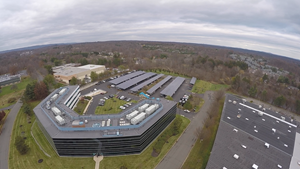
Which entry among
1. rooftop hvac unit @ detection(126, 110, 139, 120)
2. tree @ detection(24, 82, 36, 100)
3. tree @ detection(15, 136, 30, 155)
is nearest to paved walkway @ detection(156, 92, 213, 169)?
rooftop hvac unit @ detection(126, 110, 139, 120)

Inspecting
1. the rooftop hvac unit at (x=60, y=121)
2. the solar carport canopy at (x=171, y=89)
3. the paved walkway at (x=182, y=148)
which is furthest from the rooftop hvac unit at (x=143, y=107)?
the solar carport canopy at (x=171, y=89)

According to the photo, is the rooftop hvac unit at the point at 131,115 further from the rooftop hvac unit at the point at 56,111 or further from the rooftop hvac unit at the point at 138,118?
the rooftop hvac unit at the point at 56,111

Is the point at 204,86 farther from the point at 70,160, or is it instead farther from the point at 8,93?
the point at 8,93

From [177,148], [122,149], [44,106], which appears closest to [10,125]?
[44,106]

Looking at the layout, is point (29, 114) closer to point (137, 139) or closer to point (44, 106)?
point (44, 106)

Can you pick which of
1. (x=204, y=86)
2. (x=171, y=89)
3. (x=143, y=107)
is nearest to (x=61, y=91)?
(x=143, y=107)

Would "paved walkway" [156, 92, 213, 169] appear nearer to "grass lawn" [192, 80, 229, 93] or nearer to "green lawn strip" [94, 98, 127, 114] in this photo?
"green lawn strip" [94, 98, 127, 114]
